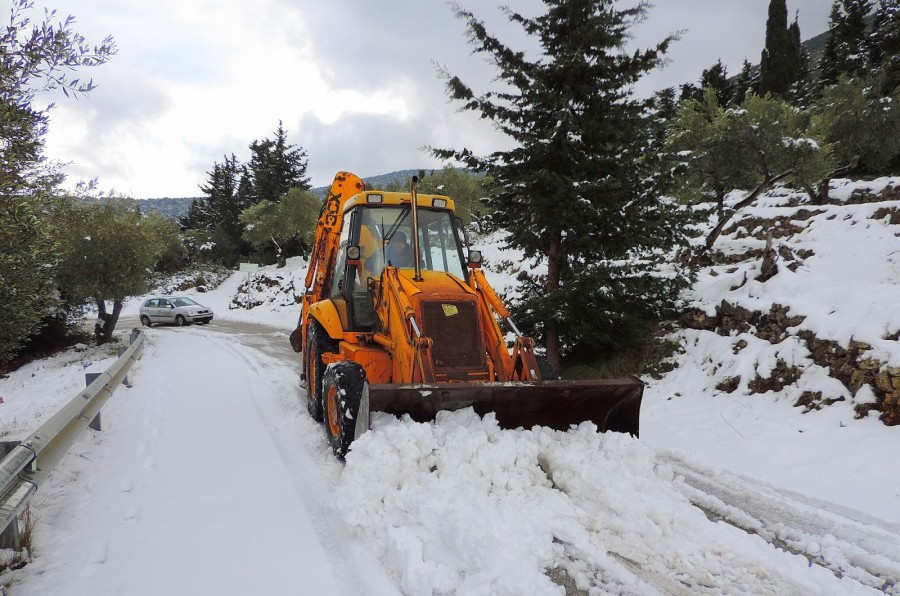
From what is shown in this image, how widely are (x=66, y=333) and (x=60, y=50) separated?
50.7 ft

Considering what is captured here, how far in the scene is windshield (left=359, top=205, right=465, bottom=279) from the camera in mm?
5859

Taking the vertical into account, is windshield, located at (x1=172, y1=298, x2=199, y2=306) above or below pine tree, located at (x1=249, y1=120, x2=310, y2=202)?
below

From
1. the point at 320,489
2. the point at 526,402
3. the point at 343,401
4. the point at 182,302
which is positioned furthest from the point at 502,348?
the point at 182,302

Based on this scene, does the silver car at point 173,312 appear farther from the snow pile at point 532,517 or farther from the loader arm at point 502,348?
the snow pile at point 532,517

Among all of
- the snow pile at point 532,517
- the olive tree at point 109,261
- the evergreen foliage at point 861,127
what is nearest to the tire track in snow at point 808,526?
the snow pile at point 532,517

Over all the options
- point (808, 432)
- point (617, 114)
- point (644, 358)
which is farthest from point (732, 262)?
point (808, 432)

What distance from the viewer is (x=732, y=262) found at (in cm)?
1043

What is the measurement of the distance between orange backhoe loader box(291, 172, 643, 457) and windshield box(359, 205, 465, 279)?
0.04 ft

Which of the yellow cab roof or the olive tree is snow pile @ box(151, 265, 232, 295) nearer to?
the olive tree

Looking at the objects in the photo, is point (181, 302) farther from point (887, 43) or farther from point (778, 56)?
point (778, 56)

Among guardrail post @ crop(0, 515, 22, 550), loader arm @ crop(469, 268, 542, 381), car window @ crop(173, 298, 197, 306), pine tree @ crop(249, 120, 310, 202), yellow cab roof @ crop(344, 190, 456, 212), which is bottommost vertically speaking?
guardrail post @ crop(0, 515, 22, 550)

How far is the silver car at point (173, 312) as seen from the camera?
22.8 m

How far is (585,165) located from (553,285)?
6.85ft

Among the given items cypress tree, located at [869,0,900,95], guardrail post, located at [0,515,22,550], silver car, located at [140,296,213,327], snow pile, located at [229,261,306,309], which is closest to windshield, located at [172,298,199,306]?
silver car, located at [140,296,213,327]
